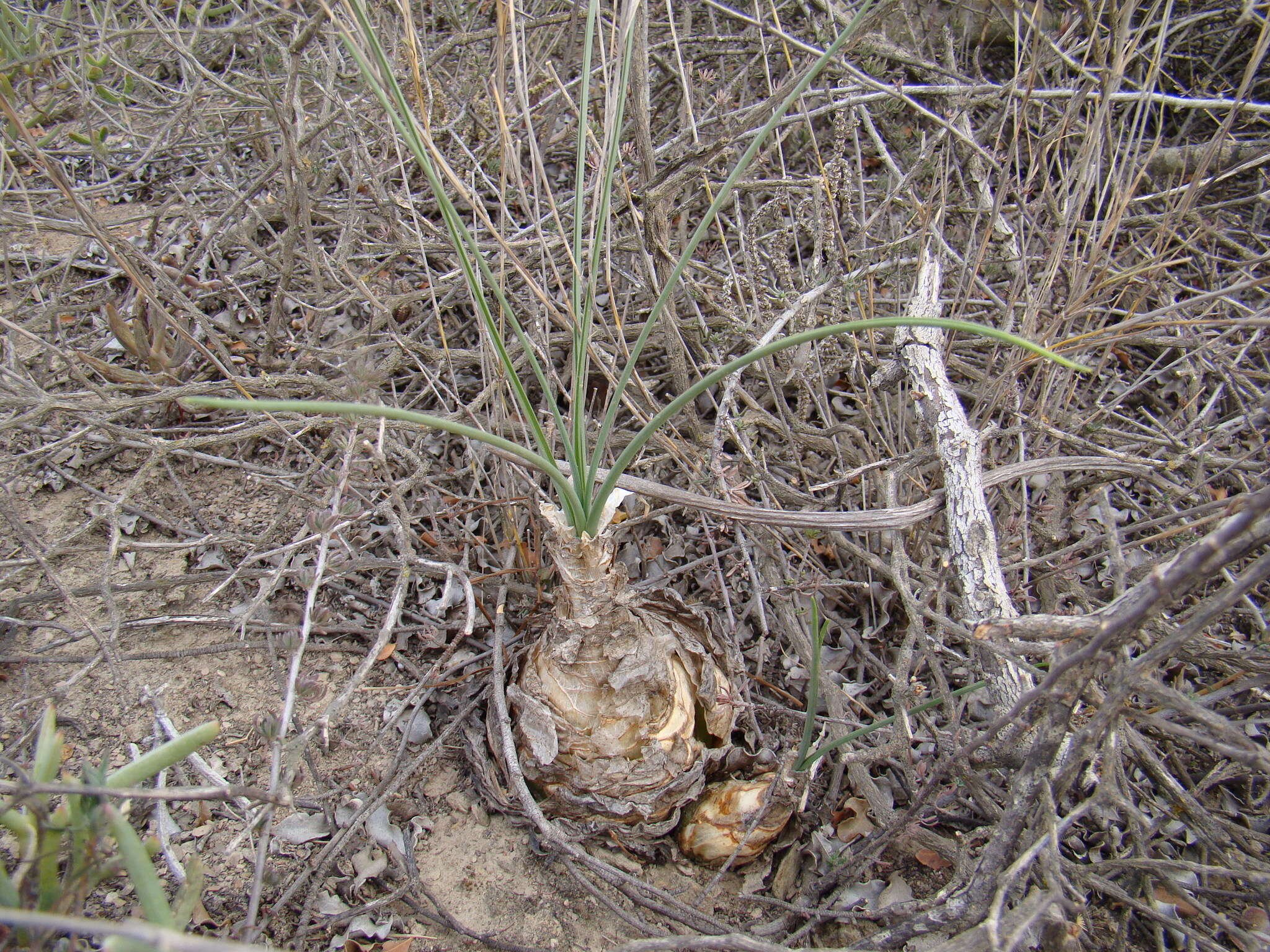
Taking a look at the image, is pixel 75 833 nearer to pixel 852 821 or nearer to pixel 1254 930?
pixel 852 821

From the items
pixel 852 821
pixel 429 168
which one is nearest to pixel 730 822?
pixel 852 821

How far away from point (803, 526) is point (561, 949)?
3.05 feet

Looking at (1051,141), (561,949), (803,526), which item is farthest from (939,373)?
(561,949)

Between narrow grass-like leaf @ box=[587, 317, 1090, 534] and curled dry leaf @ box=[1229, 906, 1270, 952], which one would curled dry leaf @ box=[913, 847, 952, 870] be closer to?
curled dry leaf @ box=[1229, 906, 1270, 952]

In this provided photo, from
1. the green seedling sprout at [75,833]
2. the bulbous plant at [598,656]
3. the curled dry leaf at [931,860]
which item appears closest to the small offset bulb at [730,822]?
the bulbous plant at [598,656]

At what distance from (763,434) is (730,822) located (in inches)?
44.2

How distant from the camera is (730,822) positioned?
4.96 ft

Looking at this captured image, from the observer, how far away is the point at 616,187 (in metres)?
2.15

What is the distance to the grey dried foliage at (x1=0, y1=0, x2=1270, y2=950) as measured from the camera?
1.36 m

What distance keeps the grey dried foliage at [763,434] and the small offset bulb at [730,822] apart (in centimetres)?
6

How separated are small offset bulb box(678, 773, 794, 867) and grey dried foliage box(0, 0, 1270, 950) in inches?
2.5

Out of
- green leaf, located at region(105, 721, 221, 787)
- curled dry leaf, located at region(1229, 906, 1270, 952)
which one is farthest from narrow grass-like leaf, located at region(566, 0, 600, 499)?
curled dry leaf, located at region(1229, 906, 1270, 952)

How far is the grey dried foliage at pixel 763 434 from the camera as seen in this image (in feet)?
4.45

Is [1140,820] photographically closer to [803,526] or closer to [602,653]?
[803,526]
